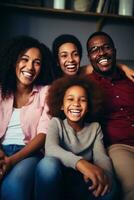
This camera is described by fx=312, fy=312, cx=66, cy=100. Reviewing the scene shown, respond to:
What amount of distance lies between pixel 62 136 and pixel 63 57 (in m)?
0.36

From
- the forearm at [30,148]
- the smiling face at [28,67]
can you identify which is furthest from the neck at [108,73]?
the forearm at [30,148]

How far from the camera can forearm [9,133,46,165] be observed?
36.3 inches

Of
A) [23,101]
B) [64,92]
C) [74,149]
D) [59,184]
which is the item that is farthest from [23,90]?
[59,184]

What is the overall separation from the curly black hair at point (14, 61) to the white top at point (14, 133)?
0.10 metres

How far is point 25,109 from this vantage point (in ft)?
3.49

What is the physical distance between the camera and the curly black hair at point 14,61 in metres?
1.11

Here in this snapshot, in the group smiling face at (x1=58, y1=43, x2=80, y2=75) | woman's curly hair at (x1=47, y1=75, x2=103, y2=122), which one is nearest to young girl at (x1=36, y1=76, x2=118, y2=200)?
woman's curly hair at (x1=47, y1=75, x2=103, y2=122)

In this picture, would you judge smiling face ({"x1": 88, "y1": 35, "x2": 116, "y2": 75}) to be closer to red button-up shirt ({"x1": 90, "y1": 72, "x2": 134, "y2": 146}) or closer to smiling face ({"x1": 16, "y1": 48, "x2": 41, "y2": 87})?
red button-up shirt ({"x1": 90, "y1": 72, "x2": 134, "y2": 146})

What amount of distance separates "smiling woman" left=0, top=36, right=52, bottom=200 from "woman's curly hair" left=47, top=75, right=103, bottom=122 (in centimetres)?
3

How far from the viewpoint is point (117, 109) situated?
1127 millimetres

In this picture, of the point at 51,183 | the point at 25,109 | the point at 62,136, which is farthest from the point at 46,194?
the point at 25,109

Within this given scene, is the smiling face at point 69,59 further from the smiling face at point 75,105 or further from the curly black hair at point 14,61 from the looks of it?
the smiling face at point 75,105

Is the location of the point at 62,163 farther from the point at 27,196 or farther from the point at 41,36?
the point at 41,36

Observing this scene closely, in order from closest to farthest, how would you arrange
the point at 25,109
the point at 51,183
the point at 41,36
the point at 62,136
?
1. the point at 51,183
2. the point at 62,136
3. the point at 25,109
4. the point at 41,36
